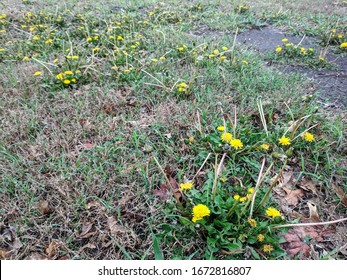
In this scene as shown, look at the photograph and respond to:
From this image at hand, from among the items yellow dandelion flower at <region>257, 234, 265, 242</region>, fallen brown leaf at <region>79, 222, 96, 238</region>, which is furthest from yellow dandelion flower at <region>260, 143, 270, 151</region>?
fallen brown leaf at <region>79, 222, 96, 238</region>

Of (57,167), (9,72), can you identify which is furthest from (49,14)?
(57,167)

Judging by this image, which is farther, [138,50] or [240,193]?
[138,50]

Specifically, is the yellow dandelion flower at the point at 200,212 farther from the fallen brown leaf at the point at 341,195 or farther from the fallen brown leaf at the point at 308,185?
the fallen brown leaf at the point at 341,195

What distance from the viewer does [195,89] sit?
2.63 m

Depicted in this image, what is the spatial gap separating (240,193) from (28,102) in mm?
2138

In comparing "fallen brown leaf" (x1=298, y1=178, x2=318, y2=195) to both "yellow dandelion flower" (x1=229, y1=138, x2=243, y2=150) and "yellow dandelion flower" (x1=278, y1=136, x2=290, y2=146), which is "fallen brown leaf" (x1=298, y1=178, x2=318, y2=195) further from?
"yellow dandelion flower" (x1=229, y1=138, x2=243, y2=150)

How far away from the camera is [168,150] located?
78.9 inches

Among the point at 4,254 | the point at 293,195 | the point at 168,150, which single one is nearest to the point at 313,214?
the point at 293,195

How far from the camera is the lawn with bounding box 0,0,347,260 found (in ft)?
4.93

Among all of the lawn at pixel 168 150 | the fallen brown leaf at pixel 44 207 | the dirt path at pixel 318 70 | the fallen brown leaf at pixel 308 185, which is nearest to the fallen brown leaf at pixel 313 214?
the lawn at pixel 168 150

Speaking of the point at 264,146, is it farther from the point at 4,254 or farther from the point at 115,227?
the point at 4,254

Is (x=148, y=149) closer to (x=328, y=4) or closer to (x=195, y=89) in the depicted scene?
(x=195, y=89)
